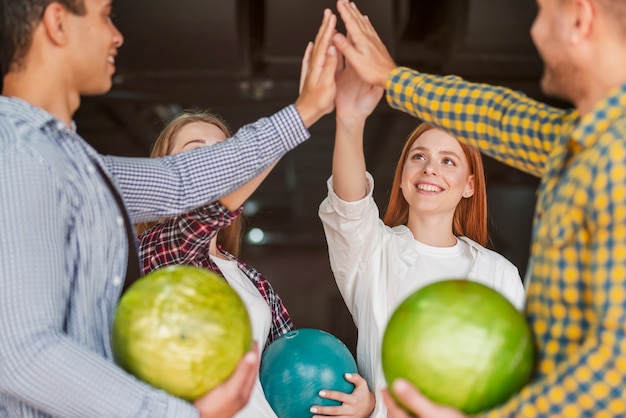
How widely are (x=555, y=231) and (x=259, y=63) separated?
5256 millimetres

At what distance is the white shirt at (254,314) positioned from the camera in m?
2.61

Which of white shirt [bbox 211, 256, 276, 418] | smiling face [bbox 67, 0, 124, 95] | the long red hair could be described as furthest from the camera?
the long red hair

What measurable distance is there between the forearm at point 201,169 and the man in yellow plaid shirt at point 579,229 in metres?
0.74

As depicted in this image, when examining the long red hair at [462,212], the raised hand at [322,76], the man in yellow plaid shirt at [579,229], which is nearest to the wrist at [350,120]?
the raised hand at [322,76]

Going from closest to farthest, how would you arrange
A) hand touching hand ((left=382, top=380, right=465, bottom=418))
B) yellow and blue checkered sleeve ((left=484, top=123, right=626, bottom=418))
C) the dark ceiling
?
yellow and blue checkered sleeve ((left=484, top=123, right=626, bottom=418)), hand touching hand ((left=382, top=380, right=465, bottom=418)), the dark ceiling

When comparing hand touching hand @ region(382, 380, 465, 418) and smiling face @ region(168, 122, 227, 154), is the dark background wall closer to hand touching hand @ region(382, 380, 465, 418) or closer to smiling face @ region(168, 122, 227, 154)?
smiling face @ region(168, 122, 227, 154)

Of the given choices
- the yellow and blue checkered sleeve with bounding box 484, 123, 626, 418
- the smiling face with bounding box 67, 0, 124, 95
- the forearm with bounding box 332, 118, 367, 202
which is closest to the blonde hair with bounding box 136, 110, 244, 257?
the forearm with bounding box 332, 118, 367, 202

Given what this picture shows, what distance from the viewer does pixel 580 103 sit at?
5.38ft

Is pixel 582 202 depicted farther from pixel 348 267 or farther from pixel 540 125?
pixel 348 267

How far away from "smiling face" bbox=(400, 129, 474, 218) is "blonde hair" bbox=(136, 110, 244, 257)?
77 centimetres

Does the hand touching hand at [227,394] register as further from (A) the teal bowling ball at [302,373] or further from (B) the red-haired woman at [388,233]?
(B) the red-haired woman at [388,233]

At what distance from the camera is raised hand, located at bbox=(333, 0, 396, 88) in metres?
Answer: 2.30

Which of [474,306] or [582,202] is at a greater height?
[582,202]

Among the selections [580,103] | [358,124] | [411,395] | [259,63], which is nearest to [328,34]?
[358,124]
